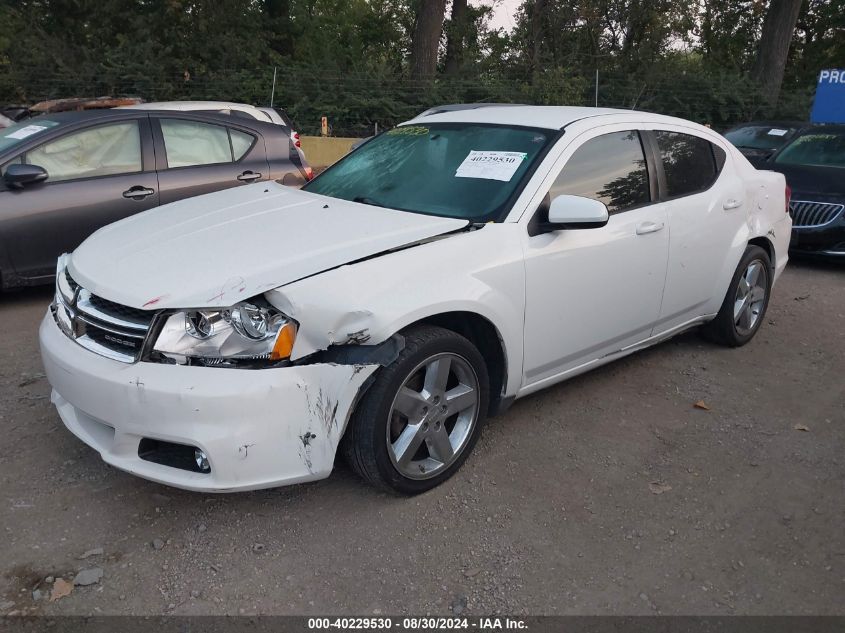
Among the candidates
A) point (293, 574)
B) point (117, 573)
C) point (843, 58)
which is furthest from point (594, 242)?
point (843, 58)

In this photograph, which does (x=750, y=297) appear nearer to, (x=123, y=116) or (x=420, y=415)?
(x=420, y=415)

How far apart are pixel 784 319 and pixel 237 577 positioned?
4.93m

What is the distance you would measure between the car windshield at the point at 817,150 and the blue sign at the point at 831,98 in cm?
535

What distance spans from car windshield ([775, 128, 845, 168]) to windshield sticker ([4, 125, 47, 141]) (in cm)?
761

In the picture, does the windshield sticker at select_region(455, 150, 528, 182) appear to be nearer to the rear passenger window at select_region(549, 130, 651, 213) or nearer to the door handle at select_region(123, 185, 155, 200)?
the rear passenger window at select_region(549, 130, 651, 213)

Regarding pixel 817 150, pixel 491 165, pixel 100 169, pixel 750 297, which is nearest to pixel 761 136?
pixel 817 150

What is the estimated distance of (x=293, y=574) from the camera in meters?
2.85

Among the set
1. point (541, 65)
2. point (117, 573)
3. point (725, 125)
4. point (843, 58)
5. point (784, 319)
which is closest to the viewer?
point (117, 573)

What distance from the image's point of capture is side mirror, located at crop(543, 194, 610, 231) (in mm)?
3520

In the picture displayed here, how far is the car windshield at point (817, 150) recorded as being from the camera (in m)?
8.58

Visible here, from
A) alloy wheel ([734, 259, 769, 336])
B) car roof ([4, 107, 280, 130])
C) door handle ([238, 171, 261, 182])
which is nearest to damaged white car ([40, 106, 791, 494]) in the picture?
alloy wheel ([734, 259, 769, 336])

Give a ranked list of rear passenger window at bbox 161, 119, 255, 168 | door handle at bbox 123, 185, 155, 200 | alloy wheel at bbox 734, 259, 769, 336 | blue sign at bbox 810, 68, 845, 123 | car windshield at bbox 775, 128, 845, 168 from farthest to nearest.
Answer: blue sign at bbox 810, 68, 845, 123 < car windshield at bbox 775, 128, 845, 168 < rear passenger window at bbox 161, 119, 255, 168 < door handle at bbox 123, 185, 155, 200 < alloy wheel at bbox 734, 259, 769, 336

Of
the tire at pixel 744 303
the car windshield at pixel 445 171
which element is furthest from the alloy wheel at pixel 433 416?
the tire at pixel 744 303

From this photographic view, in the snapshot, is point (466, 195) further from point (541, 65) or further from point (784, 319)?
point (541, 65)
